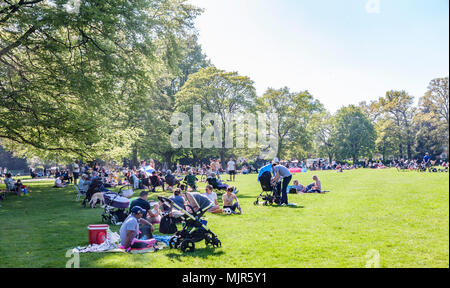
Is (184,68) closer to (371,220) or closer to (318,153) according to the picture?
(318,153)

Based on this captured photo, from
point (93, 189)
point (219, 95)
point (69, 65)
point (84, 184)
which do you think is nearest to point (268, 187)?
point (93, 189)

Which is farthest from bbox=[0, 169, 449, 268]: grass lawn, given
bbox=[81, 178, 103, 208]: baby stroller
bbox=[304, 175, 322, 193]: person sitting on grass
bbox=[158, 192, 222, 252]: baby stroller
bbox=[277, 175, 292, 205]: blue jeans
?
bbox=[304, 175, 322, 193]: person sitting on grass

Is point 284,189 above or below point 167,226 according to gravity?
above

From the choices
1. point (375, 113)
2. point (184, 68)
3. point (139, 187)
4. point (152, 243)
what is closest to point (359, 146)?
point (375, 113)

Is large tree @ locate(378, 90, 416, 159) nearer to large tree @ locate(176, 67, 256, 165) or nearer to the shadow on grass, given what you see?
large tree @ locate(176, 67, 256, 165)

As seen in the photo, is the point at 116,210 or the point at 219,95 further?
the point at 219,95

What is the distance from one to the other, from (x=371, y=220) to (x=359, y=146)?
66.6 meters

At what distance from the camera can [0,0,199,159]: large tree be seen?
1588cm

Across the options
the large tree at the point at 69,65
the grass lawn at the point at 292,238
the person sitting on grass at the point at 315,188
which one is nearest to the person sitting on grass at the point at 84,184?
the large tree at the point at 69,65

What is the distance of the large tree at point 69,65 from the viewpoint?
52.1ft

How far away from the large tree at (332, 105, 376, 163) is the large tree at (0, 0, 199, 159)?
59.0 meters

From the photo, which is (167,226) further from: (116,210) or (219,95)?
(219,95)

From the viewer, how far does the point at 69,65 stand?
18078 millimetres

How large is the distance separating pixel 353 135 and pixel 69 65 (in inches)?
2518
